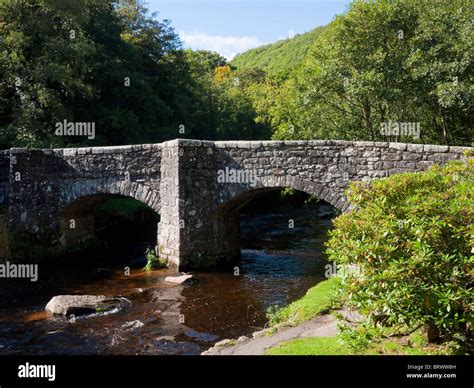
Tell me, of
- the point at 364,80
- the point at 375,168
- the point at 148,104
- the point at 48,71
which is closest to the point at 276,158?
the point at 375,168

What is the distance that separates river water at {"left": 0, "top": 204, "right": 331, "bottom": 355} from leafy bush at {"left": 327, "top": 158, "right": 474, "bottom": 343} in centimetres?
391

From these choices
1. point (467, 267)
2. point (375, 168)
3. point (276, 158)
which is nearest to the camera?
point (467, 267)

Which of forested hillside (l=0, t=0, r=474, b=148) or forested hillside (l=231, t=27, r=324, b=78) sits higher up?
forested hillside (l=231, t=27, r=324, b=78)

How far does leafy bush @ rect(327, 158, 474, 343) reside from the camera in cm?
507

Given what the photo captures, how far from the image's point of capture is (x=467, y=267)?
5109mm

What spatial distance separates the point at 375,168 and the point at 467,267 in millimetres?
7141

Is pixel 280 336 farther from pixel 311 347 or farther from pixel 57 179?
pixel 57 179

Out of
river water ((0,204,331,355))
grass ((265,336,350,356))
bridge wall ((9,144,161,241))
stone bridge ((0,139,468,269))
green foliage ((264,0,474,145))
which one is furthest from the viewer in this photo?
green foliage ((264,0,474,145))

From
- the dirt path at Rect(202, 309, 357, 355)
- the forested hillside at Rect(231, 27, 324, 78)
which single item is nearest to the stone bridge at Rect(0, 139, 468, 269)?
the dirt path at Rect(202, 309, 357, 355)

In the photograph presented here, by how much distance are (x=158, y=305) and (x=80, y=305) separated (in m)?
1.69

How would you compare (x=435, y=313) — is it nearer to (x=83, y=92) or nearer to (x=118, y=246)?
(x=118, y=246)

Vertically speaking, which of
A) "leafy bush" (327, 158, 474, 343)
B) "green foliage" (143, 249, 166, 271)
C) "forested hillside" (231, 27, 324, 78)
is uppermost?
"forested hillside" (231, 27, 324, 78)

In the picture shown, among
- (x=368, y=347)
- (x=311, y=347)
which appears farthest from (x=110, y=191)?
(x=368, y=347)

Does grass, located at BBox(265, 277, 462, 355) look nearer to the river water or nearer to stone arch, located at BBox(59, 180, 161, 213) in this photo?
the river water
